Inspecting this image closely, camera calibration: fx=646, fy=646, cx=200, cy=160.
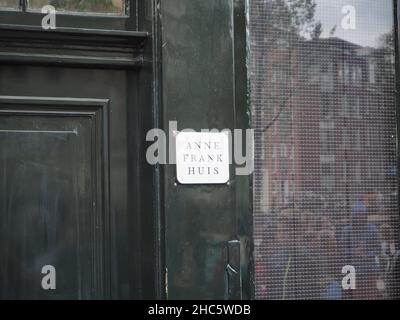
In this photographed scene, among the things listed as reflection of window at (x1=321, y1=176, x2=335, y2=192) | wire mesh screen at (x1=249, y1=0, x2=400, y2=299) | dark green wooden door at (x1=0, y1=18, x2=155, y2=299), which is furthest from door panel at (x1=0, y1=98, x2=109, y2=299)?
reflection of window at (x1=321, y1=176, x2=335, y2=192)

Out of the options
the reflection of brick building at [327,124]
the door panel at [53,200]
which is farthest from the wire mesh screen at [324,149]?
the door panel at [53,200]

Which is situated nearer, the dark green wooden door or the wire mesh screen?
Answer: the dark green wooden door

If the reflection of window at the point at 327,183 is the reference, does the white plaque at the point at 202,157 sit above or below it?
above

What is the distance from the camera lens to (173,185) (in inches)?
A: 131

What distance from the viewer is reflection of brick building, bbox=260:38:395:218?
3.58 metres

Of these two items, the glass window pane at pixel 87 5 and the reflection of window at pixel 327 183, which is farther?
the reflection of window at pixel 327 183

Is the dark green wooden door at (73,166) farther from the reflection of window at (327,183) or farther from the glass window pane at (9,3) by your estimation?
the reflection of window at (327,183)

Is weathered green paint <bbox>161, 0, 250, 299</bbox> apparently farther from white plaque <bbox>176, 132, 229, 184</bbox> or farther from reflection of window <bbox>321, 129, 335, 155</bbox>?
reflection of window <bbox>321, 129, 335, 155</bbox>

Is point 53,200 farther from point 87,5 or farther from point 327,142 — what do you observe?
point 327,142

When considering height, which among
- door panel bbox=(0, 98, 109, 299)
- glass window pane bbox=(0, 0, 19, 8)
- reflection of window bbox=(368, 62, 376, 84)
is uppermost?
glass window pane bbox=(0, 0, 19, 8)

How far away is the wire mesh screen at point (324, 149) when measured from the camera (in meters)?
3.55

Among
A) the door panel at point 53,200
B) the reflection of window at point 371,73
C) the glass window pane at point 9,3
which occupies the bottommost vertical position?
the door panel at point 53,200

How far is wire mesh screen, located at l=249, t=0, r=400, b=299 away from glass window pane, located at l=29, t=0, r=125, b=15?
72 centimetres

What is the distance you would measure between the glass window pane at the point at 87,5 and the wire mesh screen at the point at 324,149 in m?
0.72
